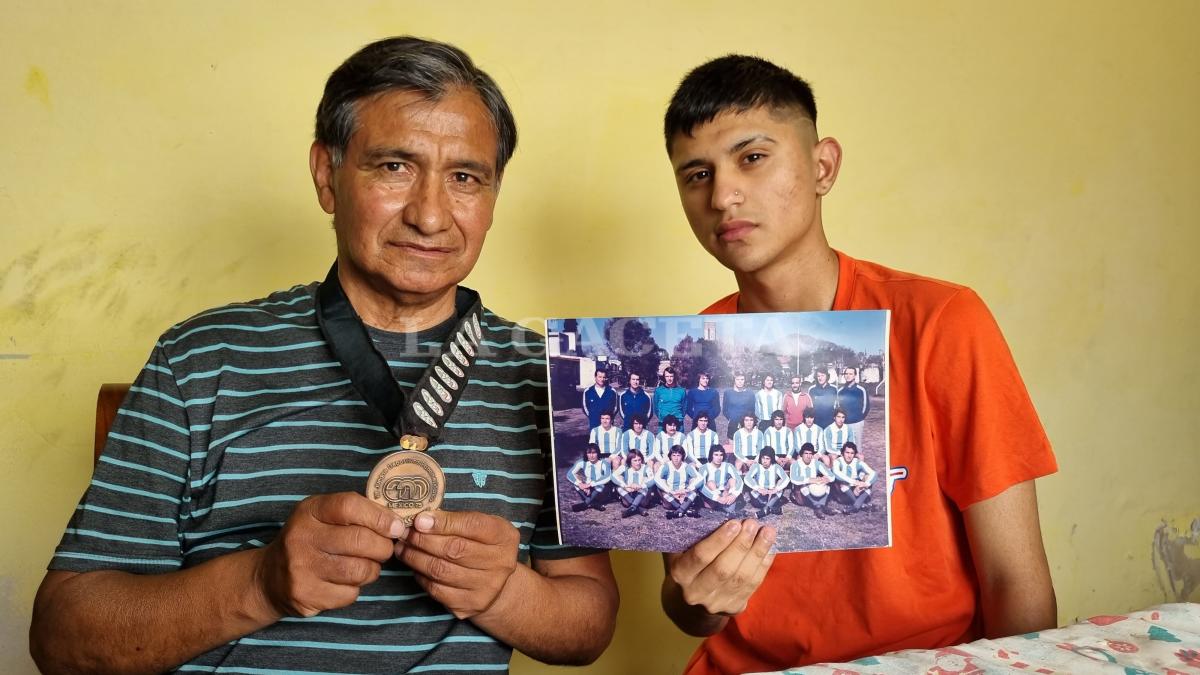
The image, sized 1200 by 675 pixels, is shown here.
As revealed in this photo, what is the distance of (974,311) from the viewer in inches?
61.3

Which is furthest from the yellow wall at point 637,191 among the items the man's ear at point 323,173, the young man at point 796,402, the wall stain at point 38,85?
the young man at point 796,402

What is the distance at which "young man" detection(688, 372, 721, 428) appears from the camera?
1250 mm

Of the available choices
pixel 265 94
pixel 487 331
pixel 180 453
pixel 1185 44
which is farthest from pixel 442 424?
pixel 1185 44

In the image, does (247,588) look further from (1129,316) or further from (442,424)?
(1129,316)

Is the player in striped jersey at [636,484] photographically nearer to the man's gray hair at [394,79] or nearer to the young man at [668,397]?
the young man at [668,397]


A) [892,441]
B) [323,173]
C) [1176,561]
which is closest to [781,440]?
[892,441]

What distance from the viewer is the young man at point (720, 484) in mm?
1242

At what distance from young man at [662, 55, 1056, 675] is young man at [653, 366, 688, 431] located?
0.86 ft

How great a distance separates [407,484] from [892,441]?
776mm

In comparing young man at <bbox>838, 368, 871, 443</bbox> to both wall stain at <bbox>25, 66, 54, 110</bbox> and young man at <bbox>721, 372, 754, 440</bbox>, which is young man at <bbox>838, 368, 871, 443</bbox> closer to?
young man at <bbox>721, 372, 754, 440</bbox>

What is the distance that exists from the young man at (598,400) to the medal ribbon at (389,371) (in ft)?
0.81

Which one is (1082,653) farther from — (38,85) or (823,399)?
(38,85)

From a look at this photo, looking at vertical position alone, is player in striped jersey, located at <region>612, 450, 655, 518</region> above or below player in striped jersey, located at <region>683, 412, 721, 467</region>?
below

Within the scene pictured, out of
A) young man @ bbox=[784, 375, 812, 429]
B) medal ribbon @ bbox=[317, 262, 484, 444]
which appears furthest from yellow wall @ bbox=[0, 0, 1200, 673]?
young man @ bbox=[784, 375, 812, 429]
